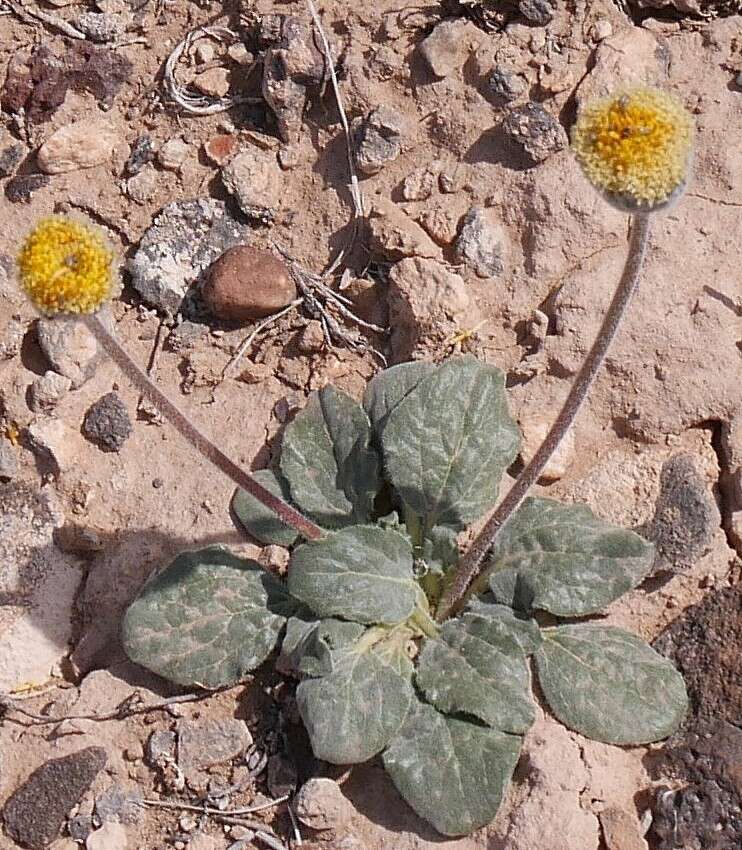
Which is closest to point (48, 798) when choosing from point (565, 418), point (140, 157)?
point (565, 418)

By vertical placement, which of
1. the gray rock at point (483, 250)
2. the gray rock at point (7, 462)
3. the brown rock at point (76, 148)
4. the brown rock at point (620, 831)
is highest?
the gray rock at point (483, 250)

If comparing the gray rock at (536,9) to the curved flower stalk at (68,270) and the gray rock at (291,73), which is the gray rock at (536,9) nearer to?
the gray rock at (291,73)

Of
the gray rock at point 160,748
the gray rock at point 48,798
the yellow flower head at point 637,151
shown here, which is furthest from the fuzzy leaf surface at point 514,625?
the yellow flower head at point 637,151

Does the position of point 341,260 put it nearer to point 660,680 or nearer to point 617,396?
point 617,396

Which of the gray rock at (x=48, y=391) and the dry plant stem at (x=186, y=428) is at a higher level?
the dry plant stem at (x=186, y=428)

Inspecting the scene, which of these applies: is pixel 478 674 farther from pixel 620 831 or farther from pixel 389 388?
pixel 389 388

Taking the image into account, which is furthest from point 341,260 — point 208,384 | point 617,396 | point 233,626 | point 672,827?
point 672,827

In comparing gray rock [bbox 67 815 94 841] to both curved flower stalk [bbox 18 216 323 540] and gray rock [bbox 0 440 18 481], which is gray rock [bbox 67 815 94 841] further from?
curved flower stalk [bbox 18 216 323 540]
